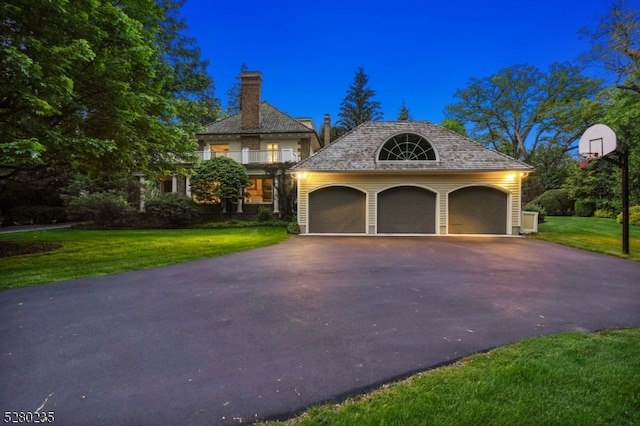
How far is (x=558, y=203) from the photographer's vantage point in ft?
86.0

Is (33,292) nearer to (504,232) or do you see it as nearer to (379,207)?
(379,207)

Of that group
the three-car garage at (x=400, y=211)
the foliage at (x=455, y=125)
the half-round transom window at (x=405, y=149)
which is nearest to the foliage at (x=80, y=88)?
the three-car garage at (x=400, y=211)

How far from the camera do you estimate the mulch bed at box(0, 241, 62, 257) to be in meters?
9.51

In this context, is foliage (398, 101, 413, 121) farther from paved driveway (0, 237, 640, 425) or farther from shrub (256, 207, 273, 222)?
paved driveway (0, 237, 640, 425)

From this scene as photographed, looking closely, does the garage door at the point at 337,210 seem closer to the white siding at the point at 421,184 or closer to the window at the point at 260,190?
the white siding at the point at 421,184

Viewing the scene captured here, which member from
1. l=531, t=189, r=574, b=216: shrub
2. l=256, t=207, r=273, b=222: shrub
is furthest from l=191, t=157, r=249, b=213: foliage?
l=531, t=189, r=574, b=216: shrub

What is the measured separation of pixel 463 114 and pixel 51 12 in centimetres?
3408

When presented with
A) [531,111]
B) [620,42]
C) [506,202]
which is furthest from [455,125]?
[620,42]

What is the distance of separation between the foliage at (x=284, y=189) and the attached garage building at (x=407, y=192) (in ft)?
13.3

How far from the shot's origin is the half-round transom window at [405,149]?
15703mm

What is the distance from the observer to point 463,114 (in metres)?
33.6

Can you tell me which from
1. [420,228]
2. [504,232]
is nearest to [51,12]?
[420,228]

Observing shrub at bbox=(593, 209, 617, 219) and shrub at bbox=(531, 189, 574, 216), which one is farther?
shrub at bbox=(531, 189, 574, 216)

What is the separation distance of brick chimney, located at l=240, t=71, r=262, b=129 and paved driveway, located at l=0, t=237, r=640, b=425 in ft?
54.1
